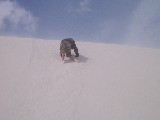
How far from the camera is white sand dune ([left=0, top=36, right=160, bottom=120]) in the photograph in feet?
24.4

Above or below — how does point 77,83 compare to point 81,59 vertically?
below

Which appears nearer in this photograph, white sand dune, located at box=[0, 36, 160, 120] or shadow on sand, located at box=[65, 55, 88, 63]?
white sand dune, located at box=[0, 36, 160, 120]

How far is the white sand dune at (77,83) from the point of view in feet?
24.4

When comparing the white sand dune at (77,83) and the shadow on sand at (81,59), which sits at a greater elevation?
the shadow on sand at (81,59)

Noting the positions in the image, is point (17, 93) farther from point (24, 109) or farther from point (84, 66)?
point (84, 66)

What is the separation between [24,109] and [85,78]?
7.15ft

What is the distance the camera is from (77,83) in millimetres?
8414

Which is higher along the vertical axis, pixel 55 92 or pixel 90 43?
pixel 90 43

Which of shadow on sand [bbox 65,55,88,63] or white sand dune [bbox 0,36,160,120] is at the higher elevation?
shadow on sand [bbox 65,55,88,63]

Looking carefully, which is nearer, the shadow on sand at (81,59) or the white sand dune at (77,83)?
the white sand dune at (77,83)

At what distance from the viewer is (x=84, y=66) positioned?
924 centimetres

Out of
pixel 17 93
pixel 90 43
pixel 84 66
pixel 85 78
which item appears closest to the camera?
pixel 17 93

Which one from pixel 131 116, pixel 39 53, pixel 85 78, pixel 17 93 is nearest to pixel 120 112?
pixel 131 116

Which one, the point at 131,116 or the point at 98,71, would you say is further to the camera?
the point at 98,71
